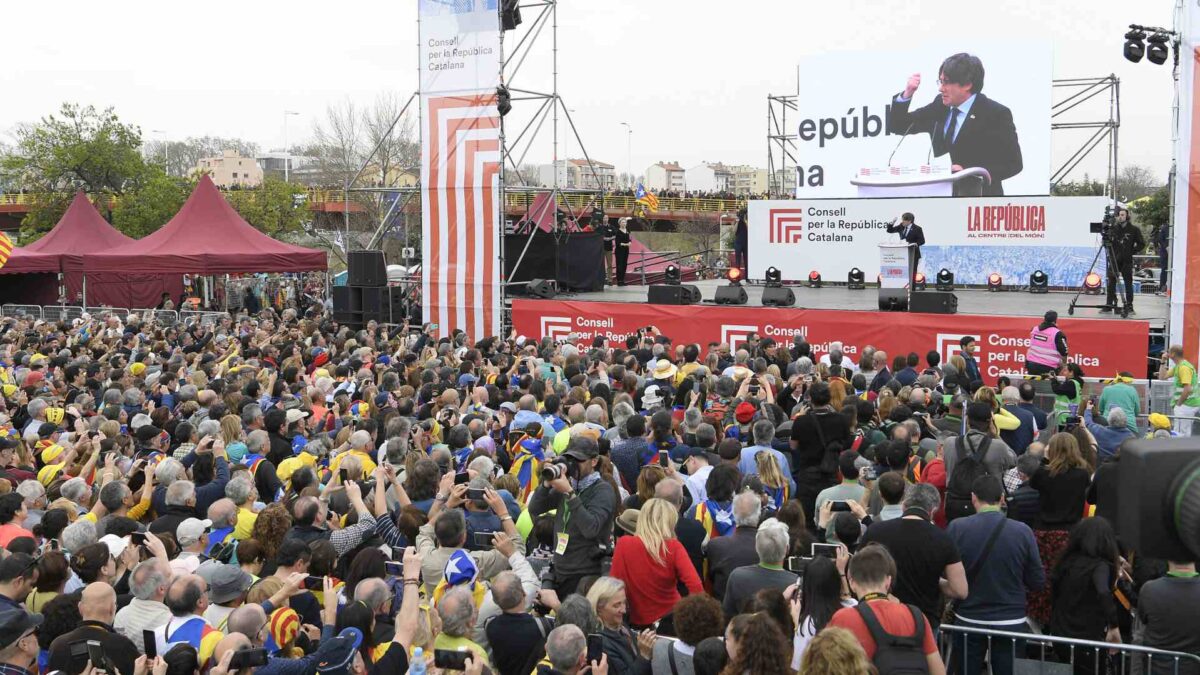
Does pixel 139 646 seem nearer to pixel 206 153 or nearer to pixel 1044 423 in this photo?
pixel 1044 423

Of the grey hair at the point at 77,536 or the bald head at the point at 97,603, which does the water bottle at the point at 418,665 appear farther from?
the grey hair at the point at 77,536

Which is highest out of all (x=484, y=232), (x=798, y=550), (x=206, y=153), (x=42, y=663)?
(x=206, y=153)

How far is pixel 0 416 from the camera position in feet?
31.4

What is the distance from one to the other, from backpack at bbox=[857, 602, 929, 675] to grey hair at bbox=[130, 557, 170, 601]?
3145mm

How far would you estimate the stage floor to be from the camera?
15906mm

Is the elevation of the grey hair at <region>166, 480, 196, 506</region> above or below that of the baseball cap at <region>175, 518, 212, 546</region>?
above

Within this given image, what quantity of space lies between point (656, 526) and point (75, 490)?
3980 millimetres

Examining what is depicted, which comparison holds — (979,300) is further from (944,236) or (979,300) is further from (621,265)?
(621,265)

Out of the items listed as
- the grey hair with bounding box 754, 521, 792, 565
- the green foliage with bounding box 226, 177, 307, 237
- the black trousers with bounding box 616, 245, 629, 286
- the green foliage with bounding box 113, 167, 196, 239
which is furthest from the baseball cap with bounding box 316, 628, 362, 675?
the green foliage with bounding box 226, 177, 307, 237

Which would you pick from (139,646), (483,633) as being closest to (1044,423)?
(483,633)

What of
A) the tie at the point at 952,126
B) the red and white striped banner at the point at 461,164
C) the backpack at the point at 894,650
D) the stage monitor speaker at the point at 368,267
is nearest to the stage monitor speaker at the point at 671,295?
the red and white striped banner at the point at 461,164

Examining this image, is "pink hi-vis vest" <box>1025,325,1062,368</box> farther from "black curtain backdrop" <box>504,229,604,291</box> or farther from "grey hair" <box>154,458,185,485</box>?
"black curtain backdrop" <box>504,229,604,291</box>

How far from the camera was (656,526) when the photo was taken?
17.0 feet

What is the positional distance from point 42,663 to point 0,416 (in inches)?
224
